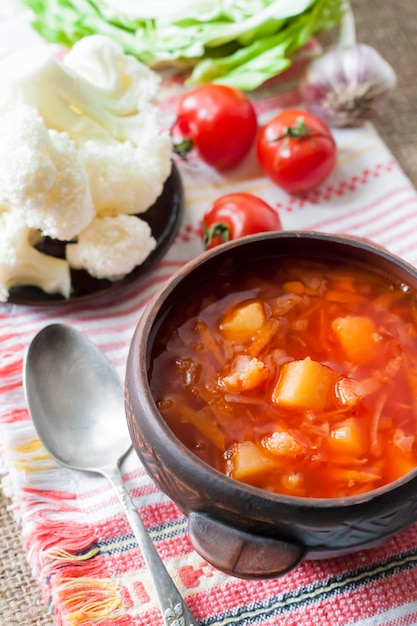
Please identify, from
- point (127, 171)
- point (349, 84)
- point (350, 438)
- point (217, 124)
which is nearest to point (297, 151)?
point (217, 124)

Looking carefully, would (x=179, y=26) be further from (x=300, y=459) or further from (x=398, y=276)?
(x=300, y=459)

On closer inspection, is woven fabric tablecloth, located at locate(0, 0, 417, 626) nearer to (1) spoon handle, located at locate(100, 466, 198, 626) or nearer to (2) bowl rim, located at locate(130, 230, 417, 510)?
(1) spoon handle, located at locate(100, 466, 198, 626)

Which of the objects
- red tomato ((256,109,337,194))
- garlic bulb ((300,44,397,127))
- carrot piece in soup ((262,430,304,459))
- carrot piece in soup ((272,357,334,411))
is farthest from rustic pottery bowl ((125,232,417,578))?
garlic bulb ((300,44,397,127))

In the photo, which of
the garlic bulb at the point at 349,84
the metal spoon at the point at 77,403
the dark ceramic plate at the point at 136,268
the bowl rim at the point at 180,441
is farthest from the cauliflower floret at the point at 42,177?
the garlic bulb at the point at 349,84

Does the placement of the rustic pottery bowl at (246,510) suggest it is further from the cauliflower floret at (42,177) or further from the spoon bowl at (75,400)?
the cauliflower floret at (42,177)

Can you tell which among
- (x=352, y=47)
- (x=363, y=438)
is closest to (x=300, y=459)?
(x=363, y=438)
